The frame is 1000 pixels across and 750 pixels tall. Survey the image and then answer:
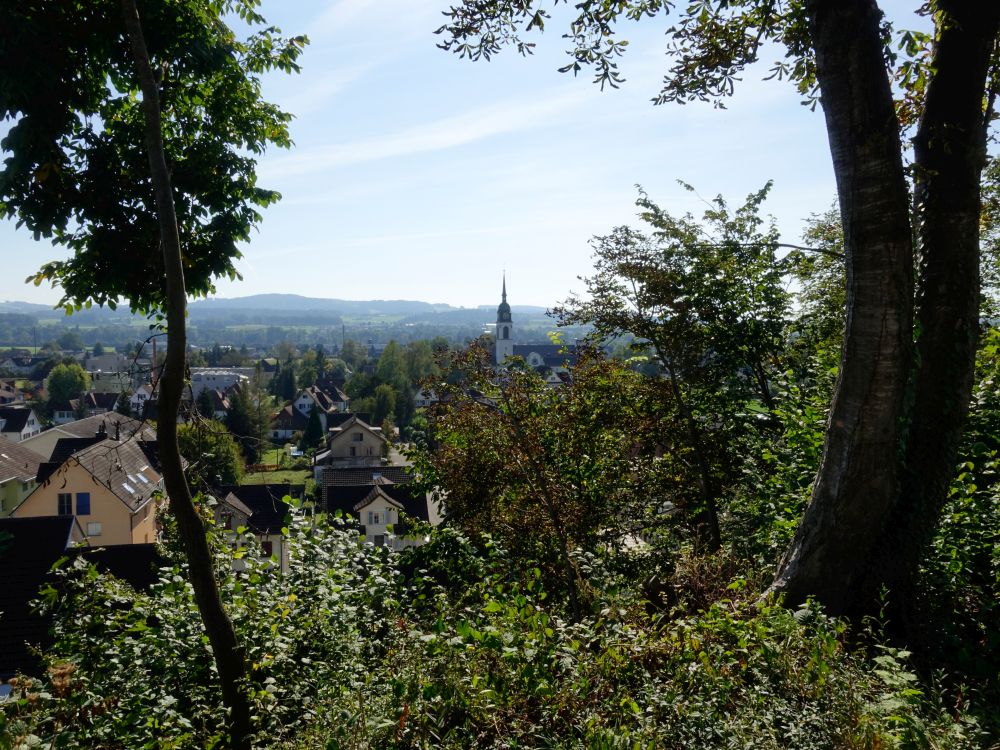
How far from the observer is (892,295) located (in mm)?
4492

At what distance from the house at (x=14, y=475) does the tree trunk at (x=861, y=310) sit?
4242 centimetres

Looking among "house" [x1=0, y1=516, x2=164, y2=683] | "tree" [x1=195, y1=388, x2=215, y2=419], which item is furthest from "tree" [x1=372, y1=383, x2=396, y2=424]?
"house" [x1=0, y1=516, x2=164, y2=683]

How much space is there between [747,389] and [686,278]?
6.24ft

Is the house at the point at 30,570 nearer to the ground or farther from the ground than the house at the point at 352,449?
farther from the ground

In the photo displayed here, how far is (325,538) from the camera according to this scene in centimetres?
595

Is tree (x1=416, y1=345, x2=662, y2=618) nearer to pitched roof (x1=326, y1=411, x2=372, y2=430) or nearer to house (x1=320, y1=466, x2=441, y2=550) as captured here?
house (x1=320, y1=466, x2=441, y2=550)

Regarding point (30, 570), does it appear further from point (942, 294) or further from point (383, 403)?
point (383, 403)

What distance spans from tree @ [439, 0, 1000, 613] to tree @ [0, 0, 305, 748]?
13.6 feet

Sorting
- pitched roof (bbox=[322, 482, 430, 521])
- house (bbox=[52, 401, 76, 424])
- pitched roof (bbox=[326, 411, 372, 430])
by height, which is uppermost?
pitched roof (bbox=[322, 482, 430, 521])

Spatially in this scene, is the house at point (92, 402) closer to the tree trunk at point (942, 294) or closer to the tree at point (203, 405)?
the tree at point (203, 405)

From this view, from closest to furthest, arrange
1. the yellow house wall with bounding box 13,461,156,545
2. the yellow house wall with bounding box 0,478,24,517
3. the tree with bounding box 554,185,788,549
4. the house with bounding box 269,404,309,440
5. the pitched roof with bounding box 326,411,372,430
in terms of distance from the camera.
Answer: the tree with bounding box 554,185,788,549 < the yellow house wall with bounding box 13,461,156,545 < the yellow house wall with bounding box 0,478,24,517 < the pitched roof with bounding box 326,411,372,430 < the house with bounding box 269,404,309,440

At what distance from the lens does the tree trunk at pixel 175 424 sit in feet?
14.5

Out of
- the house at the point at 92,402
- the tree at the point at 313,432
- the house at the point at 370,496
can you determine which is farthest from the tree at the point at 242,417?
the house at the point at 92,402

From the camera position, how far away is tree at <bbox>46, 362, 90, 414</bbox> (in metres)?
87.1
